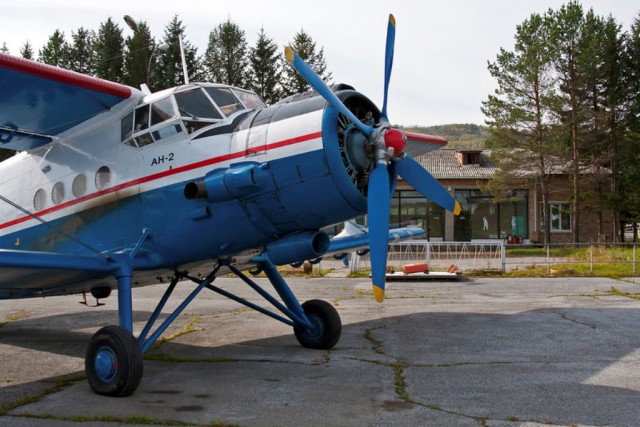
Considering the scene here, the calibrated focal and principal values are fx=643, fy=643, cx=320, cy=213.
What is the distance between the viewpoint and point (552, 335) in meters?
10.2

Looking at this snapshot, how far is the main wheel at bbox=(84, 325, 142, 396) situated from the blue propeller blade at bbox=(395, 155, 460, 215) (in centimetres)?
379

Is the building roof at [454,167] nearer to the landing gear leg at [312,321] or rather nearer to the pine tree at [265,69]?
the pine tree at [265,69]

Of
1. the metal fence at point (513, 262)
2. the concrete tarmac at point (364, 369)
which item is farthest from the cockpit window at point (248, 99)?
the metal fence at point (513, 262)

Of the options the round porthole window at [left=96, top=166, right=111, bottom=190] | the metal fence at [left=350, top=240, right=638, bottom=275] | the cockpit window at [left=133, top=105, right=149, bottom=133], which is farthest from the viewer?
the metal fence at [left=350, top=240, right=638, bottom=275]

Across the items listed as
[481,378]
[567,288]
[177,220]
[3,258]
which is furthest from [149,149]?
[567,288]

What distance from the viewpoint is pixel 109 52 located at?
2539 inches

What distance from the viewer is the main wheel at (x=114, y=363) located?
22.5 ft

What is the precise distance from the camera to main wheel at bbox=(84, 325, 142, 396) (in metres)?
6.86

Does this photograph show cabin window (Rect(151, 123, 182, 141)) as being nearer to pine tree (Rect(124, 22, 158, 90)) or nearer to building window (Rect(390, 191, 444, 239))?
building window (Rect(390, 191, 444, 239))

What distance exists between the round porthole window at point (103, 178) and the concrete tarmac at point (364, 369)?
246 cm

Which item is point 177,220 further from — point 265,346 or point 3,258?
point 265,346

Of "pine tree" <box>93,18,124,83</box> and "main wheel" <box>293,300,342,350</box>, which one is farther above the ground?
"pine tree" <box>93,18,124,83</box>

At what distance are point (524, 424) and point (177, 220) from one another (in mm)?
4645

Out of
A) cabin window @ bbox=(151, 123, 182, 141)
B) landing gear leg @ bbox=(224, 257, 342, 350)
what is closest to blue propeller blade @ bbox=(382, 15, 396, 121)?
cabin window @ bbox=(151, 123, 182, 141)
